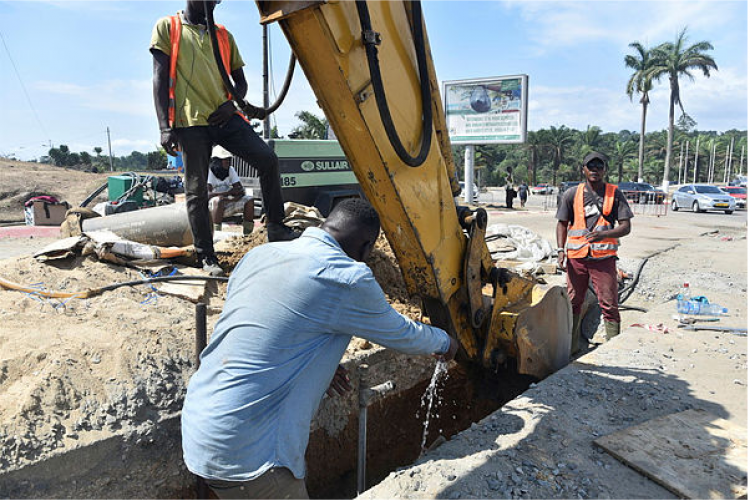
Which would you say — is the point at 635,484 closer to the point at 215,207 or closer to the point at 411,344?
the point at 411,344

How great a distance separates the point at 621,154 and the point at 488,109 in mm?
40715

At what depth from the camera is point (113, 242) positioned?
3951mm

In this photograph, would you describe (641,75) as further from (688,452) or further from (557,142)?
(688,452)

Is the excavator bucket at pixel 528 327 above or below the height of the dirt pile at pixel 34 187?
below

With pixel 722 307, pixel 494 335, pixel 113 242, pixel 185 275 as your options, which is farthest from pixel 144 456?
pixel 722 307

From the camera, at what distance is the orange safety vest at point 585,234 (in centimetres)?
470

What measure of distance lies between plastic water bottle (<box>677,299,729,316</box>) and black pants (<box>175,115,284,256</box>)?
15.1 ft

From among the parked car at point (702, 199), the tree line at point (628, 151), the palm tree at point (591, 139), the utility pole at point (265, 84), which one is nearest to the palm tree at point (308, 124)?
the tree line at point (628, 151)

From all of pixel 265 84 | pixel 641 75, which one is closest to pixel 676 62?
pixel 641 75

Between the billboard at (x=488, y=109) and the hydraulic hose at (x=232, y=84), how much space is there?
19740mm

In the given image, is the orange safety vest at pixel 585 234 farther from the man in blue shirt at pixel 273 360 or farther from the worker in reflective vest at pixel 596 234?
the man in blue shirt at pixel 273 360

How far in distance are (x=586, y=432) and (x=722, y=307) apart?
13.3 ft

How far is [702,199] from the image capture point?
24.5m

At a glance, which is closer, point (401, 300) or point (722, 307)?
point (401, 300)
